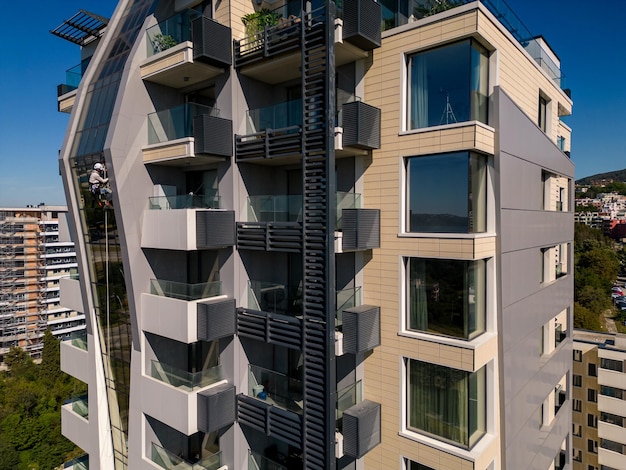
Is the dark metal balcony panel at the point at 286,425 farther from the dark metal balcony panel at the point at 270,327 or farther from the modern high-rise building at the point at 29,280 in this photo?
the modern high-rise building at the point at 29,280

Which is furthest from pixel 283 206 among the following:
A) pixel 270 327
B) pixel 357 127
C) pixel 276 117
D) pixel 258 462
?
pixel 258 462

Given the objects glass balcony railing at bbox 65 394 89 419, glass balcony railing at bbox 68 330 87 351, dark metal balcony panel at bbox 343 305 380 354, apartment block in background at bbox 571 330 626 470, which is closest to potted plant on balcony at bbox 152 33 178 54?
dark metal balcony panel at bbox 343 305 380 354

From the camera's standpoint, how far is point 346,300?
10766 millimetres

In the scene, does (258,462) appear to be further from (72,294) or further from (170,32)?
(170,32)

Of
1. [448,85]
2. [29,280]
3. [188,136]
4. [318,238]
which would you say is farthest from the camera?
→ [29,280]

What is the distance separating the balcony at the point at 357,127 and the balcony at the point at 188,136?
3.75 metres

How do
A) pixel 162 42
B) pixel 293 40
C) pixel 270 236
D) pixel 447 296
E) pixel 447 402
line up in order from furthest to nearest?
1. pixel 162 42
2. pixel 270 236
3. pixel 293 40
4. pixel 447 402
5. pixel 447 296

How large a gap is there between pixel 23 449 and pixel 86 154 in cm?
4044

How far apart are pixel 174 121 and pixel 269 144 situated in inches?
157

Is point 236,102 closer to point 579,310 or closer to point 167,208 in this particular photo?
point 167,208

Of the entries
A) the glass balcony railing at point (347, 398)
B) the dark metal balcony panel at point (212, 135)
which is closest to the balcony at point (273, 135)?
the dark metal balcony panel at point (212, 135)

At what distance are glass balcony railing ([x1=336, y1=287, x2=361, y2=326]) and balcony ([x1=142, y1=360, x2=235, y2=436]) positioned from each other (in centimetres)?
446

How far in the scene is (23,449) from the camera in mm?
38812

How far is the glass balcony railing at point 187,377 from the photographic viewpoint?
478 inches
